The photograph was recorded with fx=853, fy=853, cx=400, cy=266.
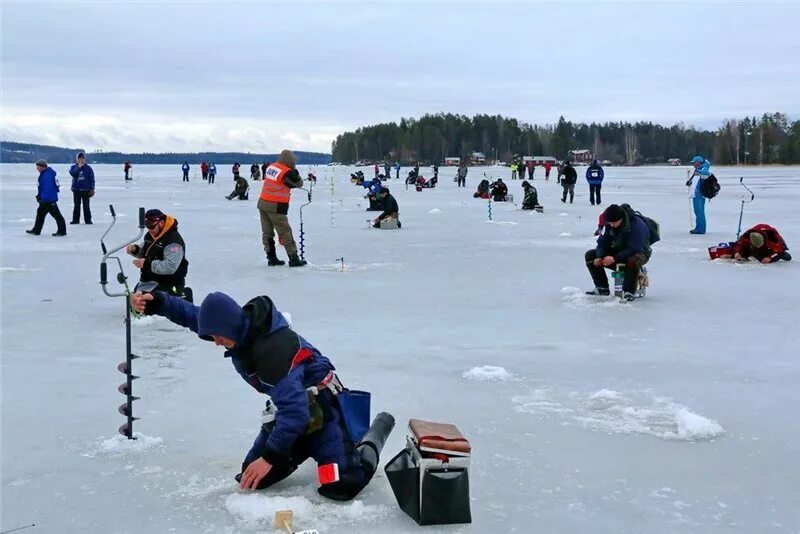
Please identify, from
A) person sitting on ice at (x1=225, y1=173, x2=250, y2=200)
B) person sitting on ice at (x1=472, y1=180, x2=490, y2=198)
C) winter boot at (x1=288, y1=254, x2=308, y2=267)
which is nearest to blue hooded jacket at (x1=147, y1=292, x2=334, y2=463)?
winter boot at (x1=288, y1=254, x2=308, y2=267)

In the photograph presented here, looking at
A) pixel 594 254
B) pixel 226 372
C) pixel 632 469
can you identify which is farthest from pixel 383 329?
pixel 632 469

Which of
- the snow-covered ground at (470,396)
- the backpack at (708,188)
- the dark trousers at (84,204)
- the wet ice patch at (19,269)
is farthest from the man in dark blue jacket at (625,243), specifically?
the dark trousers at (84,204)

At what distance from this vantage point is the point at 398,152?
165 meters

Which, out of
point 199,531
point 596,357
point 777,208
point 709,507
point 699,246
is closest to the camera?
point 199,531

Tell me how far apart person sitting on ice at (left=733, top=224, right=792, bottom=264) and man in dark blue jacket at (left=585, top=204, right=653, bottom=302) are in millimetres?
3753

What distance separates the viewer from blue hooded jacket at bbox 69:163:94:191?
16891mm

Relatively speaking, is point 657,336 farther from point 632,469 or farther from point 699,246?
point 699,246

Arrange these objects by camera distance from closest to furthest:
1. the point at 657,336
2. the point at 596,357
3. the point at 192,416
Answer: the point at 192,416 → the point at 596,357 → the point at 657,336

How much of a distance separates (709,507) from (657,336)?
356 cm

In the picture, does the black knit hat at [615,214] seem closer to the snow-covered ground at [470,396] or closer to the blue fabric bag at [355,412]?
the snow-covered ground at [470,396]

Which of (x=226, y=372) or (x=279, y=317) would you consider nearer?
(x=279, y=317)

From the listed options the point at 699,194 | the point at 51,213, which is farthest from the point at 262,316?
the point at 699,194

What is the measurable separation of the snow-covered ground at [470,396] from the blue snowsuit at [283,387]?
0.14 meters

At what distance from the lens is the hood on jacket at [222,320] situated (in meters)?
3.41
